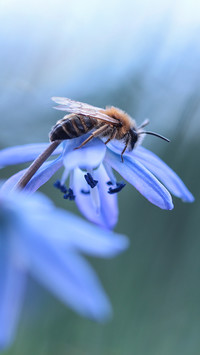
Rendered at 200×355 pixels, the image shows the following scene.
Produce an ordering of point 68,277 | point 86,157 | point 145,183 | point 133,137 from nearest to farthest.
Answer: point 68,277, point 86,157, point 145,183, point 133,137

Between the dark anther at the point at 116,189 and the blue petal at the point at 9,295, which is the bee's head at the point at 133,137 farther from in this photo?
the blue petal at the point at 9,295

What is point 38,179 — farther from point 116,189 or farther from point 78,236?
point 78,236

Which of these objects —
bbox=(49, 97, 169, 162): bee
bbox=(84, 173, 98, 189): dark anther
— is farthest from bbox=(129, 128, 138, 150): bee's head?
bbox=(84, 173, 98, 189): dark anther

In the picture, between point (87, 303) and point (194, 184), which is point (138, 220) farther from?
point (87, 303)

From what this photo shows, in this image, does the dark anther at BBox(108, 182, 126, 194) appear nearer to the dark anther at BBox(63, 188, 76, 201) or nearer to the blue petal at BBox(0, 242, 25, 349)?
the dark anther at BBox(63, 188, 76, 201)

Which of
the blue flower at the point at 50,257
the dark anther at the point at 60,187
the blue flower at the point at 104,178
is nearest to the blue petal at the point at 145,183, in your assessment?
the blue flower at the point at 104,178

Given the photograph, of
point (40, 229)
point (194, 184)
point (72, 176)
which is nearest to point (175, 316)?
point (194, 184)

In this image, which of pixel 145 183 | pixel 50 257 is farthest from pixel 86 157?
pixel 50 257
